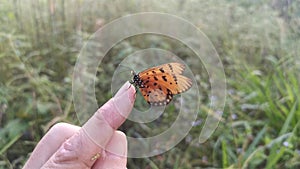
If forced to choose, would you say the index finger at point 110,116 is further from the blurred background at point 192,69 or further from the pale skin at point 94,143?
the blurred background at point 192,69

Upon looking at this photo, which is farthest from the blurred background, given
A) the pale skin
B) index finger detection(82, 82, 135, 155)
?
index finger detection(82, 82, 135, 155)

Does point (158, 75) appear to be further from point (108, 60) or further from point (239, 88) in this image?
point (239, 88)

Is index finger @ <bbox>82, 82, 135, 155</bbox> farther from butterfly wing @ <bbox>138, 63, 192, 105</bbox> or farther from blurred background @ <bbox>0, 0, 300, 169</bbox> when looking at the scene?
blurred background @ <bbox>0, 0, 300, 169</bbox>

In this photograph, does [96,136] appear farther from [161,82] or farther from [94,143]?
[161,82]

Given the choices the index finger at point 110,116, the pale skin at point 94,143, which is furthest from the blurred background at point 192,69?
the index finger at point 110,116

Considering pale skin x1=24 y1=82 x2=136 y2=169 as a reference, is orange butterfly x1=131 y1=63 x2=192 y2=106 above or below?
above
